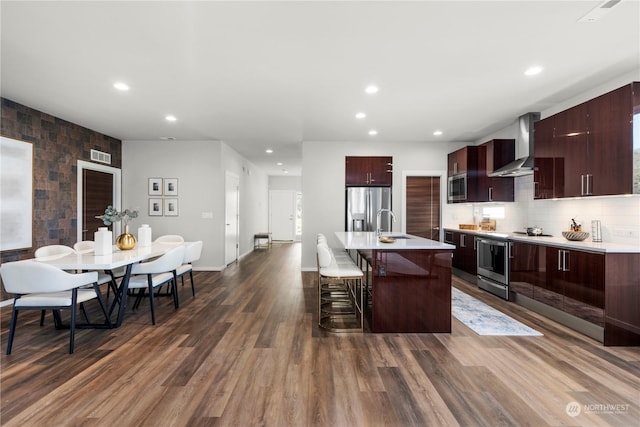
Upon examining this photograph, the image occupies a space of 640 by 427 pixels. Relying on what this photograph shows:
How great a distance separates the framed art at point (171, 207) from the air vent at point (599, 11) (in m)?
6.38

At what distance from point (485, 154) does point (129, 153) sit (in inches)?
267

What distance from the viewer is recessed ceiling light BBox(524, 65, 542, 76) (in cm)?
298

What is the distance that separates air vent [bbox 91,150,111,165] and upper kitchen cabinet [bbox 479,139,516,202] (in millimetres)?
6836

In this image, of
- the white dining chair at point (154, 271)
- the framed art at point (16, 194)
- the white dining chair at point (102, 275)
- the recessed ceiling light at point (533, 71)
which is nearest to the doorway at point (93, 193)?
the framed art at point (16, 194)

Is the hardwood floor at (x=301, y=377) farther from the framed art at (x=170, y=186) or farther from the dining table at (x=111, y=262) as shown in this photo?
the framed art at (x=170, y=186)

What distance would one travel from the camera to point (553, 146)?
144 inches

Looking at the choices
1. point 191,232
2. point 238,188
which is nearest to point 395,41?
point 191,232

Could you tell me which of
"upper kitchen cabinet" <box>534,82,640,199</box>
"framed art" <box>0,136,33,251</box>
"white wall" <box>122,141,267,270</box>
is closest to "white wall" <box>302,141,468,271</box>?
"white wall" <box>122,141,267,270</box>

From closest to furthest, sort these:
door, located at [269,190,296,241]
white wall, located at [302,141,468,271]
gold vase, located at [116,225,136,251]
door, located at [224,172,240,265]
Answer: gold vase, located at [116,225,136,251] → white wall, located at [302,141,468,271] → door, located at [224,172,240,265] → door, located at [269,190,296,241]

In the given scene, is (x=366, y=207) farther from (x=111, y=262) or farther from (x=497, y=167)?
(x=111, y=262)

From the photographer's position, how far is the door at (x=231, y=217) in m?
6.41

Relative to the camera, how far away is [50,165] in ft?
14.8

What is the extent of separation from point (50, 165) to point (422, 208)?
635cm

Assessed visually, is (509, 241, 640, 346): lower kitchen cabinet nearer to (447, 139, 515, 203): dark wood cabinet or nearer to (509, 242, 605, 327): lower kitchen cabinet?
(509, 242, 605, 327): lower kitchen cabinet
